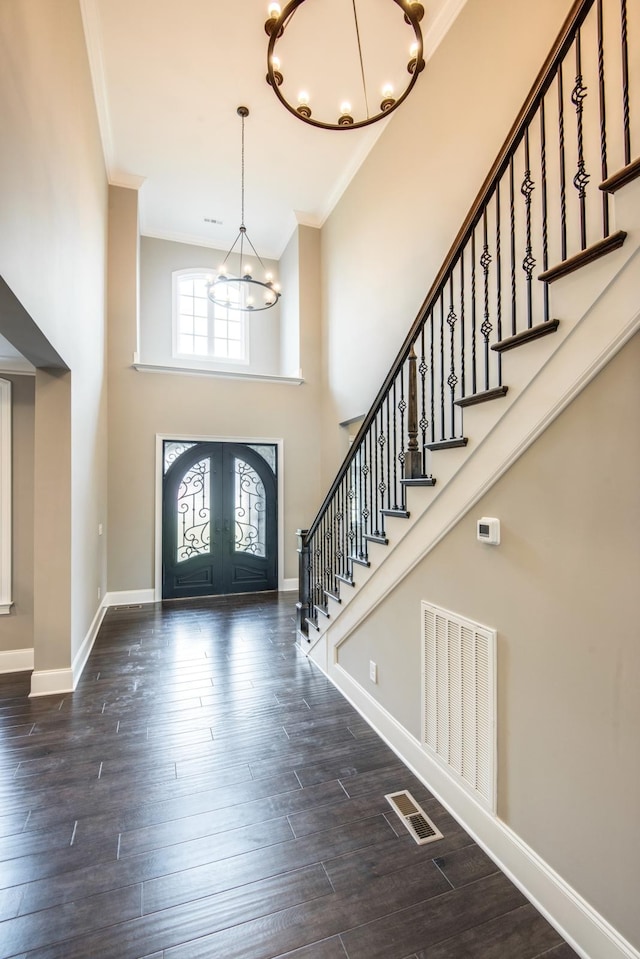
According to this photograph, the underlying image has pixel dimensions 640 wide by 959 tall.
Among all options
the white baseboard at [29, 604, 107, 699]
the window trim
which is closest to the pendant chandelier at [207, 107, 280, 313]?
the window trim

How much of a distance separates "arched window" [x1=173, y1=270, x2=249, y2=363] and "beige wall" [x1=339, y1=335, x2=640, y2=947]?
6519mm

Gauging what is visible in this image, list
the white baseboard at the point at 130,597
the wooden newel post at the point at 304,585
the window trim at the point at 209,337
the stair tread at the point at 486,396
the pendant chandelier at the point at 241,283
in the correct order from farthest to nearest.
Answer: the window trim at the point at 209,337
the white baseboard at the point at 130,597
the pendant chandelier at the point at 241,283
the wooden newel post at the point at 304,585
the stair tread at the point at 486,396

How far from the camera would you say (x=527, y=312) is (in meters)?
2.32

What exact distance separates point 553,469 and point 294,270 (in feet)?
21.6

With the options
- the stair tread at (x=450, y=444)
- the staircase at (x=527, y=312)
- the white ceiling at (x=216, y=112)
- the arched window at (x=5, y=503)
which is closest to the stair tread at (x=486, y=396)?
the staircase at (x=527, y=312)

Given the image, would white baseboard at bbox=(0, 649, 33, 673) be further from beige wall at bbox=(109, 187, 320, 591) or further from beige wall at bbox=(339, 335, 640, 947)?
beige wall at bbox=(339, 335, 640, 947)

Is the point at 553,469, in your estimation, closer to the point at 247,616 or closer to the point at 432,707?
the point at 432,707

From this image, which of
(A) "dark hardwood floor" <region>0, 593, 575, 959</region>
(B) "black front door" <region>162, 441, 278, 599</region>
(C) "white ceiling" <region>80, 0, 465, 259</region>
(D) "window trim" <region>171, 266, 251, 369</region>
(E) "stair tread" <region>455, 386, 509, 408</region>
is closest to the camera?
(A) "dark hardwood floor" <region>0, 593, 575, 959</region>

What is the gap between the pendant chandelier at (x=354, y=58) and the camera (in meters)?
2.65

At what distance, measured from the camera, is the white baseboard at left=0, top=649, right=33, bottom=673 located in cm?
377

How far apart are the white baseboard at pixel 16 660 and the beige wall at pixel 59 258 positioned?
1.53 feet

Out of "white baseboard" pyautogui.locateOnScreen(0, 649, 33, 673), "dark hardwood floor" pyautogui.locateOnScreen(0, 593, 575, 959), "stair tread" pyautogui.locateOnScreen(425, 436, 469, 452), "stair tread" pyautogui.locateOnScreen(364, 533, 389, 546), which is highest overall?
"stair tread" pyautogui.locateOnScreen(425, 436, 469, 452)

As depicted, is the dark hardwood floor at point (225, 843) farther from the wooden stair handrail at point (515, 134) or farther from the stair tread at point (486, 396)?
the wooden stair handrail at point (515, 134)

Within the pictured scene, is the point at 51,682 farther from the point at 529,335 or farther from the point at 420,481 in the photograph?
the point at 529,335
